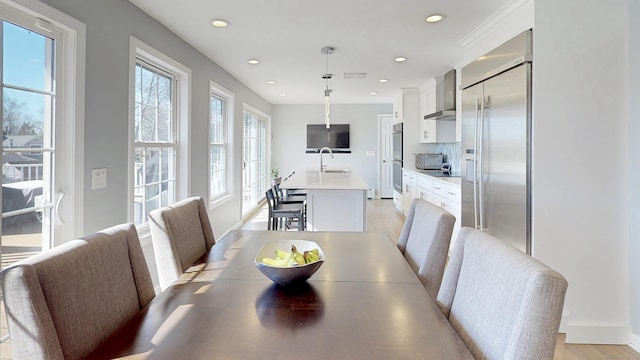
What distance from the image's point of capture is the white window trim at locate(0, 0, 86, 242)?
2135mm

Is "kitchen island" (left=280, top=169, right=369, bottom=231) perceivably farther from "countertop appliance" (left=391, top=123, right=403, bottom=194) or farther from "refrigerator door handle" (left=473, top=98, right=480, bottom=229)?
"countertop appliance" (left=391, top=123, right=403, bottom=194)

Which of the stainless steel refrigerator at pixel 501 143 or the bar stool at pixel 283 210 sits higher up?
the stainless steel refrigerator at pixel 501 143

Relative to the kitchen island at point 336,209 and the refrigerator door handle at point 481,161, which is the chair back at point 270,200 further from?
the refrigerator door handle at point 481,161

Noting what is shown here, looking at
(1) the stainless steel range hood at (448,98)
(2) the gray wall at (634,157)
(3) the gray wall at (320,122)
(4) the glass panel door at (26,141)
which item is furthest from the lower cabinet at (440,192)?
(4) the glass panel door at (26,141)

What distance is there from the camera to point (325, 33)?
11.2ft

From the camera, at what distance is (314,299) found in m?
1.17

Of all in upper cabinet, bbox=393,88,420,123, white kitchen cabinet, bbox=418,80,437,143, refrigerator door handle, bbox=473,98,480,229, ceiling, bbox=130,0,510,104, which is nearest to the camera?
ceiling, bbox=130,0,510,104

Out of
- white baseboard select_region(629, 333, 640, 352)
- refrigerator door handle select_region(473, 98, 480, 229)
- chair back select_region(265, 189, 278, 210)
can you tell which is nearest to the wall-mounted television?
chair back select_region(265, 189, 278, 210)

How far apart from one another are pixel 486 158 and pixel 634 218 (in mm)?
976

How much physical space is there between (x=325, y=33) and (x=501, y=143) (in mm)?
1866

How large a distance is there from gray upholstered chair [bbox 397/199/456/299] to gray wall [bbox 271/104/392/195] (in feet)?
23.3

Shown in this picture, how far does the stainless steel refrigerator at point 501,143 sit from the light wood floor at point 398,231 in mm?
635

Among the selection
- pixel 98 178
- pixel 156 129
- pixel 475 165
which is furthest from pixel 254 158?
pixel 475 165

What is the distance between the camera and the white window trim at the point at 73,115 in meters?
2.13
